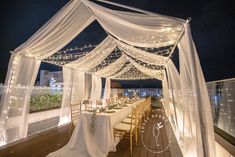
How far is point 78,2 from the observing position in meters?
2.85

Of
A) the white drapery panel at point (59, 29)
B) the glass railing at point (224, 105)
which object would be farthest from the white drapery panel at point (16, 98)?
the glass railing at point (224, 105)

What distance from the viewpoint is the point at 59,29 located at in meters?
3.41

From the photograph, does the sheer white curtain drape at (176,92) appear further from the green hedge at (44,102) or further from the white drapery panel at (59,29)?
the green hedge at (44,102)

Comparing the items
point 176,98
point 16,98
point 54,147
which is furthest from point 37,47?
point 176,98

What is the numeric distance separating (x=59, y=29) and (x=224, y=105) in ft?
10.9

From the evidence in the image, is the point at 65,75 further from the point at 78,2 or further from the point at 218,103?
the point at 218,103

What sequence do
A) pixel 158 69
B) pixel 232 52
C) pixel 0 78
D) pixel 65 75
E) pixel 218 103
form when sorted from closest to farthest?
pixel 218 103 → pixel 65 75 → pixel 158 69 → pixel 0 78 → pixel 232 52

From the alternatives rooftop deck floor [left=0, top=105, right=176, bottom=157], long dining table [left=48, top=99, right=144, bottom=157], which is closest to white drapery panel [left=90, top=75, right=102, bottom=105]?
rooftop deck floor [left=0, top=105, right=176, bottom=157]

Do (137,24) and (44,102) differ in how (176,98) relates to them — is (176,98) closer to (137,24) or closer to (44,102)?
(137,24)

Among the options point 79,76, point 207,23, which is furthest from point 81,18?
point 207,23

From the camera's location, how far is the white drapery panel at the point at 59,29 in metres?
3.02

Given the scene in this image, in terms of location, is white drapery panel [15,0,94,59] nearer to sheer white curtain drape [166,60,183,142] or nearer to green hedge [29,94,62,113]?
sheer white curtain drape [166,60,183,142]

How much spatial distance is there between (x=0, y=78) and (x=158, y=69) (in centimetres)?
1404

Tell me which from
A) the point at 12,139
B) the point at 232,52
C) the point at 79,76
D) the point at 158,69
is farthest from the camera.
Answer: the point at 232,52
